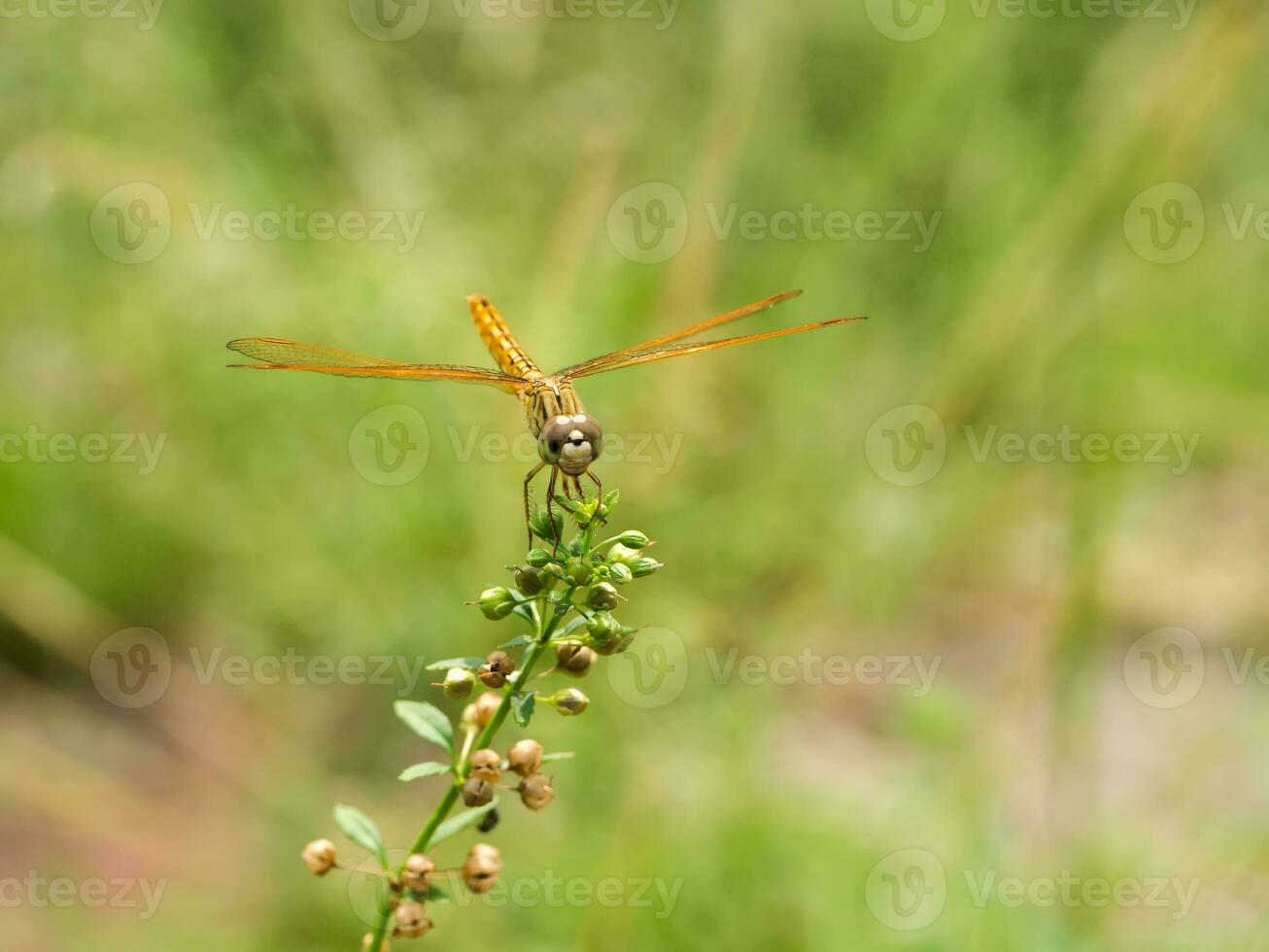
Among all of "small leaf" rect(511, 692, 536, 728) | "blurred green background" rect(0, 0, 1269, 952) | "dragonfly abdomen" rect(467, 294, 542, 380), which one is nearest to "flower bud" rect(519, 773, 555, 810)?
"small leaf" rect(511, 692, 536, 728)

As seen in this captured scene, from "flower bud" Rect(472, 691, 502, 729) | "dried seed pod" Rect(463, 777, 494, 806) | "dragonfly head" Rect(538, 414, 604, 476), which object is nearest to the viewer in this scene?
"dried seed pod" Rect(463, 777, 494, 806)

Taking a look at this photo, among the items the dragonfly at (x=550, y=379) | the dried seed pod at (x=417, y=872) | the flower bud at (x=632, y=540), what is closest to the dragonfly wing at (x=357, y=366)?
the dragonfly at (x=550, y=379)

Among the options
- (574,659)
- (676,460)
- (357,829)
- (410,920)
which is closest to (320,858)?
(357,829)

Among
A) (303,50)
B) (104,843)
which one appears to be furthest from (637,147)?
(104,843)

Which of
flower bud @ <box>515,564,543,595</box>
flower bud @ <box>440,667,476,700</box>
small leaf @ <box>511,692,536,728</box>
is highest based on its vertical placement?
flower bud @ <box>515,564,543,595</box>

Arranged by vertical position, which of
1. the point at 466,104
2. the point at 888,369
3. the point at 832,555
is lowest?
the point at 832,555

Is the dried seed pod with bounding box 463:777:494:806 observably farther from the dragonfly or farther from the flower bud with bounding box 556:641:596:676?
the dragonfly

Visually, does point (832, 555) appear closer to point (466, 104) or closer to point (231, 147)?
point (466, 104)
